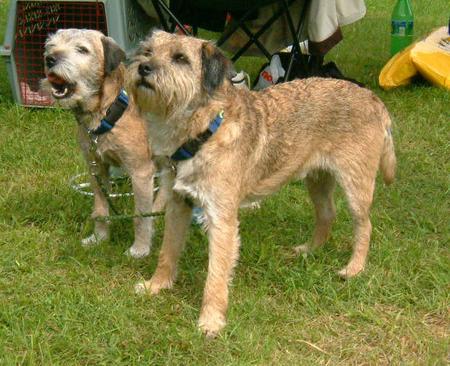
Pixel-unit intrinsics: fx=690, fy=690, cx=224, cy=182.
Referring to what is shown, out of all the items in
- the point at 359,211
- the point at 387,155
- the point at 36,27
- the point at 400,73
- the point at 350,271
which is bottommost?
the point at 400,73

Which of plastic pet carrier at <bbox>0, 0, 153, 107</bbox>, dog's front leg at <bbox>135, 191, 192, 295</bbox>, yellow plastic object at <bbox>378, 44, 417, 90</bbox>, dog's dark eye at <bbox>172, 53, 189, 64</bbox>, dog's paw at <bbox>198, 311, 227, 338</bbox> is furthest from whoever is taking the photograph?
yellow plastic object at <bbox>378, 44, 417, 90</bbox>

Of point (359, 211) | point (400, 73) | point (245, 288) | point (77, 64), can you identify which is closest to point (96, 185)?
point (77, 64)

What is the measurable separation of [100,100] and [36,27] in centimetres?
271

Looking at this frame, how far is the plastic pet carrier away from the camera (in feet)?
18.5

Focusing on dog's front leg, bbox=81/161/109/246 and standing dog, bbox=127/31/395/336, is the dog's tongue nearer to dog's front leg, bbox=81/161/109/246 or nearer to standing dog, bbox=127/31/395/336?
dog's front leg, bbox=81/161/109/246

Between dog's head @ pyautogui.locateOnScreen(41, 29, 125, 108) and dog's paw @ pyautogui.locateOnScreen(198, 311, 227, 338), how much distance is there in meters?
1.48

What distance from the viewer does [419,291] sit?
3729 mm

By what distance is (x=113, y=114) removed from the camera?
4027mm

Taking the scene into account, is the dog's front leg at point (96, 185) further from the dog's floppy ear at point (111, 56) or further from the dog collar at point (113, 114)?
the dog's floppy ear at point (111, 56)

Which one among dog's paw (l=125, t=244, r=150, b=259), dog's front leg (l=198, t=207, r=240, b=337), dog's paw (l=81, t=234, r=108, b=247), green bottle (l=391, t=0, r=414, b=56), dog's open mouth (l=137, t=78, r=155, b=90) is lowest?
green bottle (l=391, t=0, r=414, b=56)

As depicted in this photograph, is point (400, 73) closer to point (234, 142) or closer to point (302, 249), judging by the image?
point (302, 249)

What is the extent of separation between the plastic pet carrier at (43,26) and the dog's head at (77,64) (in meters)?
1.58

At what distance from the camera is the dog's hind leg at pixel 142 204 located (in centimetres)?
409

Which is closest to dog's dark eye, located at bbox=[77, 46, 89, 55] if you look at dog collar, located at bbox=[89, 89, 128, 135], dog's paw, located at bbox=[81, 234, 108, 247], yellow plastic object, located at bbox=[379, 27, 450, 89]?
dog collar, located at bbox=[89, 89, 128, 135]
